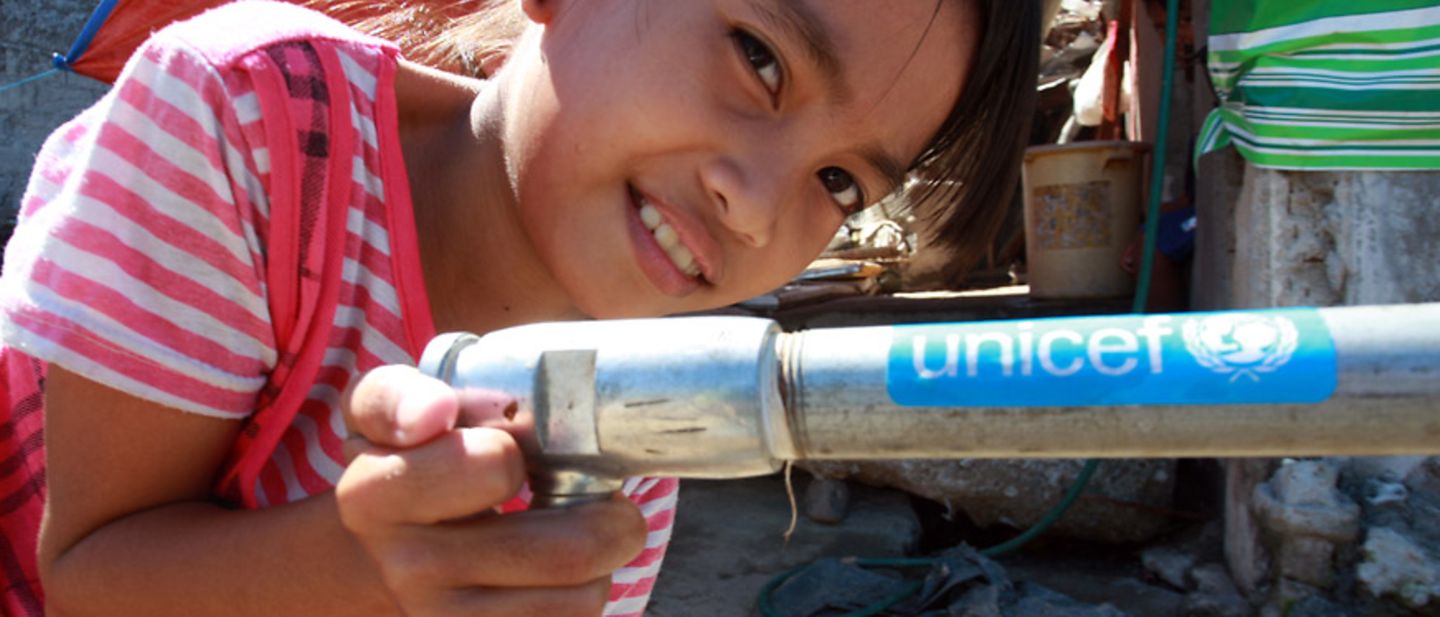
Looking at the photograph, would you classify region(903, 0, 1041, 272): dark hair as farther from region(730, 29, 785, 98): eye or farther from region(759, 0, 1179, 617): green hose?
region(759, 0, 1179, 617): green hose

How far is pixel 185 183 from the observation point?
81 centimetres

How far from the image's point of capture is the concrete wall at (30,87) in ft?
18.0

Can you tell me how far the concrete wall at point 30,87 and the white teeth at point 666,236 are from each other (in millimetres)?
5690

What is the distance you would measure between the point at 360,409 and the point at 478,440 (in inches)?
3.4

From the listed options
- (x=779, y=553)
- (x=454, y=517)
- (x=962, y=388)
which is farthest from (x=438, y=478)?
(x=779, y=553)

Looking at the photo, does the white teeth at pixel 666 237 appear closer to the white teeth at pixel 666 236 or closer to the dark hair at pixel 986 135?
the white teeth at pixel 666 236

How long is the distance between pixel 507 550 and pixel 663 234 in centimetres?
50

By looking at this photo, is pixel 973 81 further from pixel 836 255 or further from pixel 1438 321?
pixel 836 255

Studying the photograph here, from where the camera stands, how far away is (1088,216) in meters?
3.53

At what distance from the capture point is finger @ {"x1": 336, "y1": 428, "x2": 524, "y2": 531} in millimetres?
541

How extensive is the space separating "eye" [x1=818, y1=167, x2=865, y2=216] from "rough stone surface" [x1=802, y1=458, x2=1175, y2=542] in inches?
88.3

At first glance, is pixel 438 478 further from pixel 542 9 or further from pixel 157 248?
pixel 542 9

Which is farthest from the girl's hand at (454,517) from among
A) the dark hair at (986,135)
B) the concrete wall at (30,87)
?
the concrete wall at (30,87)

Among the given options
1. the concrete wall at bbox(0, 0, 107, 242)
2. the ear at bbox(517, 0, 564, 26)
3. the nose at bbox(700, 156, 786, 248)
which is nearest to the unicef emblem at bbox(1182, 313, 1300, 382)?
the nose at bbox(700, 156, 786, 248)
